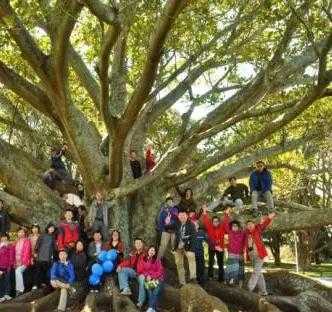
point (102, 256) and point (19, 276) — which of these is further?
point (19, 276)

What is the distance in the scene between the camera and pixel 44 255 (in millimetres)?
11000

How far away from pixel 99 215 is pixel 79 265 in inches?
46.3

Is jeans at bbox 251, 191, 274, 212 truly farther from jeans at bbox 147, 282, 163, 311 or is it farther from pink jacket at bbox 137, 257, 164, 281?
jeans at bbox 147, 282, 163, 311

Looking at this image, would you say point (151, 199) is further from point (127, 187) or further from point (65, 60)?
point (65, 60)

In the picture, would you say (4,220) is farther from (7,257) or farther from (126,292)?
(126,292)

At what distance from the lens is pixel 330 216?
37.6 feet

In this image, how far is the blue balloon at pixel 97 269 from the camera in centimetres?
1073

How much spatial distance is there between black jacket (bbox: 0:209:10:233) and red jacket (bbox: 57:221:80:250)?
136 cm

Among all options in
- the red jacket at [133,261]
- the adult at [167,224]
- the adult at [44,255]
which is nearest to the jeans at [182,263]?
the adult at [167,224]

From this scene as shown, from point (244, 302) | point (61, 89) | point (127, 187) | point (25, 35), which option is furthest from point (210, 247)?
point (25, 35)

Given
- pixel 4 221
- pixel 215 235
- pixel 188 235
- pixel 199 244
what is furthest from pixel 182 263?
pixel 4 221

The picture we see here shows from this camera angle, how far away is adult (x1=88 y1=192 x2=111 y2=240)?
11.8 metres

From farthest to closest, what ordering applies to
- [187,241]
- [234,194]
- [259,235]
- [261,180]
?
[234,194]
[261,180]
[259,235]
[187,241]

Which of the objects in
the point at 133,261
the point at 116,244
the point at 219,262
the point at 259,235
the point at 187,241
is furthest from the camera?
the point at 219,262
